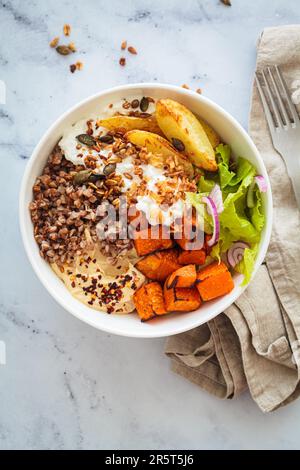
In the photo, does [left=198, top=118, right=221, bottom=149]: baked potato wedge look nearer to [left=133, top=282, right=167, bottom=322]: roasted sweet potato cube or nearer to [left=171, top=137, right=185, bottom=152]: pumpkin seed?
[left=171, top=137, right=185, bottom=152]: pumpkin seed

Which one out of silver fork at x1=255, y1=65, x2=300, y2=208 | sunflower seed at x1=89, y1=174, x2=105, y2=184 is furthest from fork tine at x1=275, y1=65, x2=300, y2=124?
sunflower seed at x1=89, y1=174, x2=105, y2=184

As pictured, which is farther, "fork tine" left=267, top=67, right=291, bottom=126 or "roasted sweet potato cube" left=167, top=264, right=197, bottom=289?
"fork tine" left=267, top=67, right=291, bottom=126

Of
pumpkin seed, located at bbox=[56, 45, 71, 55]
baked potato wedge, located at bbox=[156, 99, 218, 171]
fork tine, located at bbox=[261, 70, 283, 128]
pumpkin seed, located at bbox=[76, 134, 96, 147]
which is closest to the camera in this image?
baked potato wedge, located at bbox=[156, 99, 218, 171]

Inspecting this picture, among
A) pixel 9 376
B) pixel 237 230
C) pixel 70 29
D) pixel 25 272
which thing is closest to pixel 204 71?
pixel 70 29

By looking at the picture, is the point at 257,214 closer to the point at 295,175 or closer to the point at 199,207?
the point at 199,207

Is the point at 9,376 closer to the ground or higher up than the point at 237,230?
closer to the ground

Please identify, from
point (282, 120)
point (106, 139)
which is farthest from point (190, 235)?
point (282, 120)
